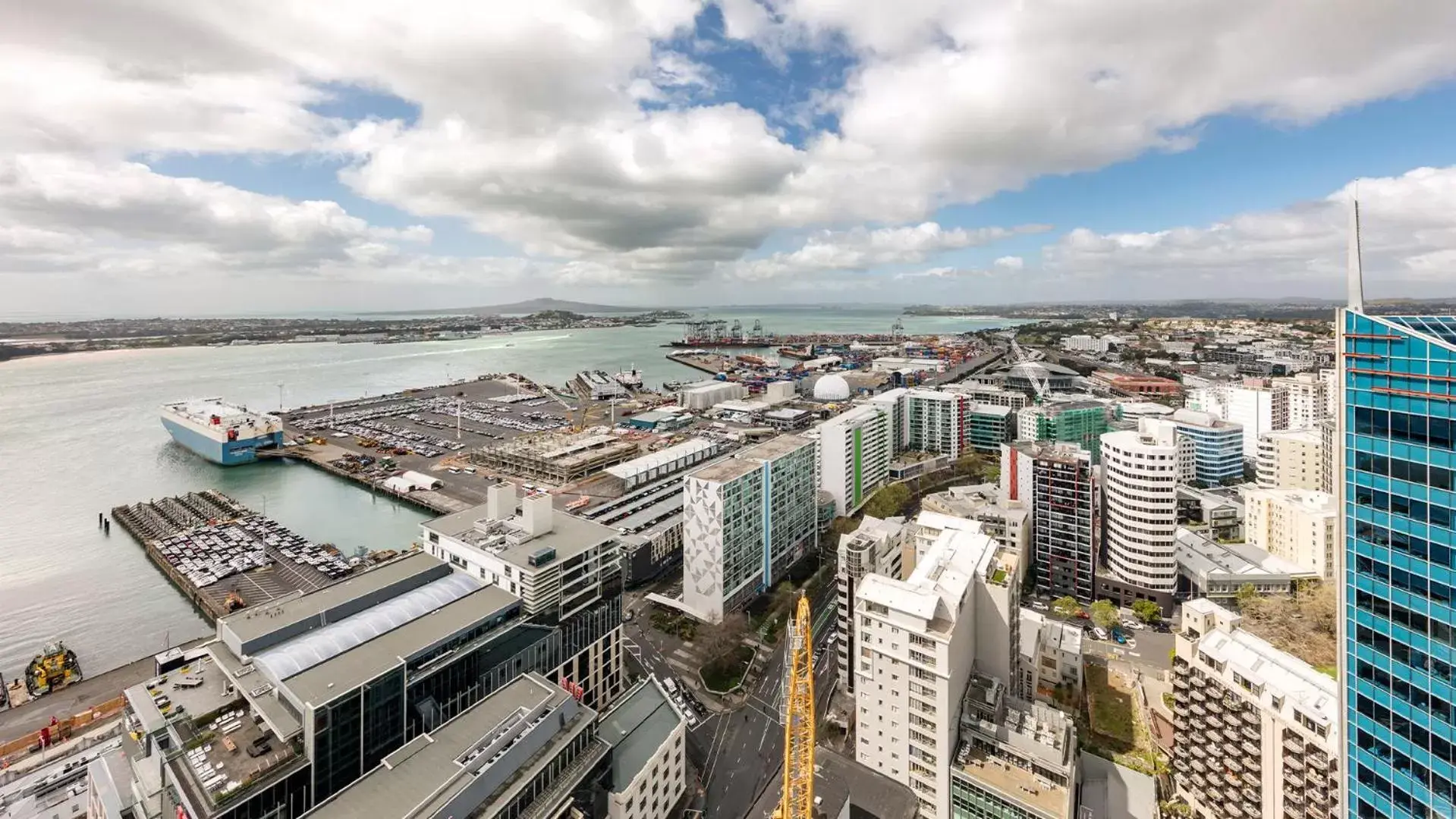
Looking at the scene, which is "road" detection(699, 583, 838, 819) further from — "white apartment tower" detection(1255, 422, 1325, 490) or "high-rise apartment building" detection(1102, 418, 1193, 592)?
"white apartment tower" detection(1255, 422, 1325, 490)

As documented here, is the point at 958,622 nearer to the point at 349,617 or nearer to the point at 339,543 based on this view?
the point at 349,617

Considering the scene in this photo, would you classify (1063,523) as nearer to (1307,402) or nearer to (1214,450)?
(1214,450)

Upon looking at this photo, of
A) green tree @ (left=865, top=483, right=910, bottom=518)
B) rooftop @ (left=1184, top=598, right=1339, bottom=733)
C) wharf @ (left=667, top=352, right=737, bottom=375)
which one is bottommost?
green tree @ (left=865, top=483, right=910, bottom=518)

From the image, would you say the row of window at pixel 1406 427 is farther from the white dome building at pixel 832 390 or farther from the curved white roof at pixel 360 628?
the white dome building at pixel 832 390

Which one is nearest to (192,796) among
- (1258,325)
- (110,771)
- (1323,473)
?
(110,771)

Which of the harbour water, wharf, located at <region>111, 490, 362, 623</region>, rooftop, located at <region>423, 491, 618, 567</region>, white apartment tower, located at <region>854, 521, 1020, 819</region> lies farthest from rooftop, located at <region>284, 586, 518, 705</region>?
the harbour water

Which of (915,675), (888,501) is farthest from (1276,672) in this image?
(888,501)
